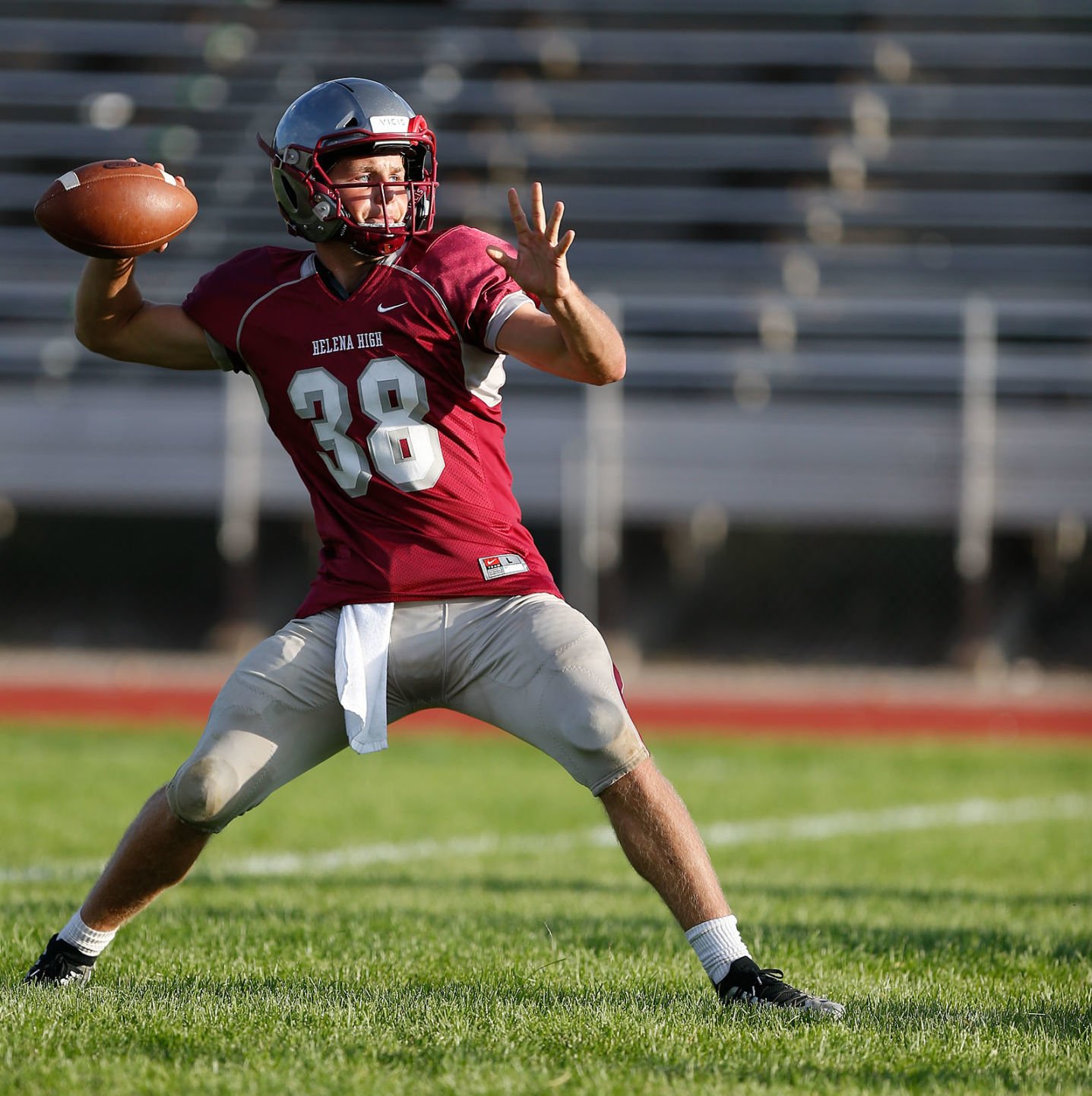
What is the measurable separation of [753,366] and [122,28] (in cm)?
731

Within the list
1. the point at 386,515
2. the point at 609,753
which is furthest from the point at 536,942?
the point at 386,515

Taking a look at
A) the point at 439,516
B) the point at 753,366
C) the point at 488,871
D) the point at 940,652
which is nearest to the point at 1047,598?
the point at 940,652

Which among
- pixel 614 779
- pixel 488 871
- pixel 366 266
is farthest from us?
pixel 488 871

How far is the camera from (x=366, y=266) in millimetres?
3783

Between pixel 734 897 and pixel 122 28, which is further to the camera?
pixel 122 28

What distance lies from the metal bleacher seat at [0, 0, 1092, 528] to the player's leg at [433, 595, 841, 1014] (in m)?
9.06

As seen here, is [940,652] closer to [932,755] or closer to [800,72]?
[932,755]

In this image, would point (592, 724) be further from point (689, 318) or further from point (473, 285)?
point (689, 318)

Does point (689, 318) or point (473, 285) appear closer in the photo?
point (473, 285)

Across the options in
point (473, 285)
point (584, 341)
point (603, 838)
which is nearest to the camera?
point (584, 341)

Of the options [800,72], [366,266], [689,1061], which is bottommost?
[689,1061]

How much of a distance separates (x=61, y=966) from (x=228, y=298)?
5.14 ft

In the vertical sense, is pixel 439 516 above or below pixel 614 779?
above

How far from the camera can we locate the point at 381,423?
143 inches
